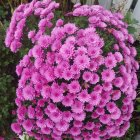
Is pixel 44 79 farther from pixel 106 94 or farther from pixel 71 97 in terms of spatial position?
pixel 106 94

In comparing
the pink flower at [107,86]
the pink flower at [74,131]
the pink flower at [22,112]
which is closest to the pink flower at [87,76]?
the pink flower at [107,86]

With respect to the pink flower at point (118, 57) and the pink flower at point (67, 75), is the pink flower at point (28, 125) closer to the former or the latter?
the pink flower at point (67, 75)

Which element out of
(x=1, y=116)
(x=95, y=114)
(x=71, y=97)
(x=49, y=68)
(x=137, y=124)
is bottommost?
(x=137, y=124)

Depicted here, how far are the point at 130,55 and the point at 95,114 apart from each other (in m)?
0.46

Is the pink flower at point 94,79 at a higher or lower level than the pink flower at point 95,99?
higher

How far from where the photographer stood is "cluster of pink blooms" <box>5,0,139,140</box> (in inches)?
79.0

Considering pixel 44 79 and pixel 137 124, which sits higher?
pixel 44 79

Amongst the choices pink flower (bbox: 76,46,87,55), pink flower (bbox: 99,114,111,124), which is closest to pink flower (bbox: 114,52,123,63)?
pink flower (bbox: 76,46,87,55)

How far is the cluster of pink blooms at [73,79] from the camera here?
6.58ft

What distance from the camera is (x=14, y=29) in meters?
2.29

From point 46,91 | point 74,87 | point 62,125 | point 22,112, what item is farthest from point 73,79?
point 22,112

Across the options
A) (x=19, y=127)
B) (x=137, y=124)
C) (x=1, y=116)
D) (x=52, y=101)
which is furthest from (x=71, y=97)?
(x=137, y=124)

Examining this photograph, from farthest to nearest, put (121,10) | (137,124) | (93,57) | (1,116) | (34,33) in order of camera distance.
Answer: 1. (121,10)
2. (137,124)
3. (1,116)
4. (34,33)
5. (93,57)

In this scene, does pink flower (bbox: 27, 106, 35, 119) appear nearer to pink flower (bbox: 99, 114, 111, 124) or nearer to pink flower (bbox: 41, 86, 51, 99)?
pink flower (bbox: 41, 86, 51, 99)
